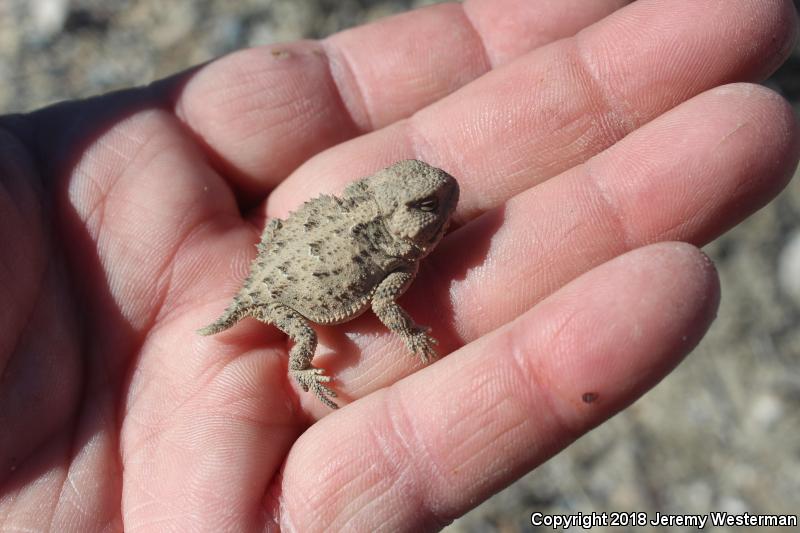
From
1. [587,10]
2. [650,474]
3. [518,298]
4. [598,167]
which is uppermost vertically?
[587,10]

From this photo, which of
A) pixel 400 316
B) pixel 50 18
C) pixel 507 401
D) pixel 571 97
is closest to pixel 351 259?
pixel 400 316

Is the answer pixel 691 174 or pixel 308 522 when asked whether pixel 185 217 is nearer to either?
pixel 308 522

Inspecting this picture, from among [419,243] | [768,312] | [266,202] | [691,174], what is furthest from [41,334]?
[768,312]

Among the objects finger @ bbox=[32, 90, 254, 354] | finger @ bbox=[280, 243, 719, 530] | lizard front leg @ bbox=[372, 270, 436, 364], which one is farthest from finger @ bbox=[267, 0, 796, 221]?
finger @ bbox=[280, 243, 719, 530]

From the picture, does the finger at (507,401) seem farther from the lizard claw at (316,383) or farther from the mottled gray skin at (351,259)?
the mottled gray skin at (351,259)

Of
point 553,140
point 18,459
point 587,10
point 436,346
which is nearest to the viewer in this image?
point 18,459

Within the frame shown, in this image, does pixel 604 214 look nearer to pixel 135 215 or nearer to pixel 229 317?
pixel 229 317
